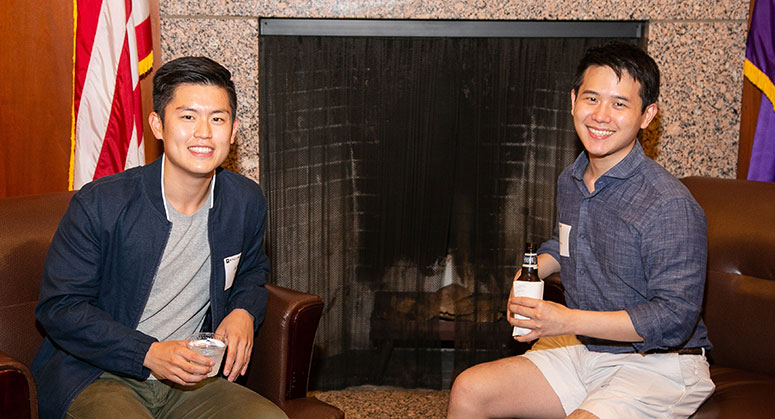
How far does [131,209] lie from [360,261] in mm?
1425

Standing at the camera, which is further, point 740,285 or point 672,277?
point 740,285

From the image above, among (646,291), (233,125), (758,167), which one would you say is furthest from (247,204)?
(758,167)

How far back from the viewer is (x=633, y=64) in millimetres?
1802

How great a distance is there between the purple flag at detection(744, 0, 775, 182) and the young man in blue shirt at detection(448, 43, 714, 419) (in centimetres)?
109

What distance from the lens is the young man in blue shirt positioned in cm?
167

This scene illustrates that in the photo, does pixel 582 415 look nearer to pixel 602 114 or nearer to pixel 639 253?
pixel 639 253

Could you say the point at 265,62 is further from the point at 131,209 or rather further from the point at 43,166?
the point at 131,209

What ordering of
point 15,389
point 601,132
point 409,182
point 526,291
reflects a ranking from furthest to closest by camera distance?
1. point 409,182
2. point 601,132
3. point 526,291
4. point 15,389

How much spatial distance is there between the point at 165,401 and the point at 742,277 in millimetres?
1666

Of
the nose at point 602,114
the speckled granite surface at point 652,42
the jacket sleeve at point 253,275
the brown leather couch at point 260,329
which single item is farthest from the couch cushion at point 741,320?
the jacket sleeve at point 253,275

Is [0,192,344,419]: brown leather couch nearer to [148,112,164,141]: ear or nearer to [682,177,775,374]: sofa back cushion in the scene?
[148,112,164,141]: ear

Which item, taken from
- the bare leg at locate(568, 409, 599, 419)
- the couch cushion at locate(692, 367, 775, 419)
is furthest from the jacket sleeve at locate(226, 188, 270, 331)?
the couch cushion at locate(692, 367, 775, 419)

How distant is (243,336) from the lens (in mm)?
1771

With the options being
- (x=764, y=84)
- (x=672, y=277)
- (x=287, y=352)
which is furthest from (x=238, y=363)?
(x=764, y=84)
